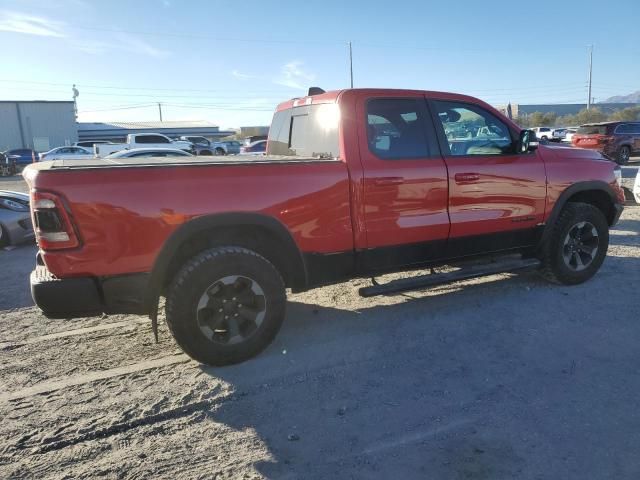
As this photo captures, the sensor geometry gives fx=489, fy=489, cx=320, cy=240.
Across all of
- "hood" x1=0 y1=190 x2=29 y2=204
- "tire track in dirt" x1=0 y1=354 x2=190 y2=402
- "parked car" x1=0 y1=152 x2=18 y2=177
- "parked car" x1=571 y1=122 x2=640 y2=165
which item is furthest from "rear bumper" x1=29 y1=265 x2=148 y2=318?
"parked car" x1=0 y1=152 x2=18 y2=177

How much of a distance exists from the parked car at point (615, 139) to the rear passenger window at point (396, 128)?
17815 mm

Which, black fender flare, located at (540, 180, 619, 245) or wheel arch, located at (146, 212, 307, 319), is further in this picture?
black fender flare, located at (540, 180, 619, 245)

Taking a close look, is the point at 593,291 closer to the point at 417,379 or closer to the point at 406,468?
the point at 417,379

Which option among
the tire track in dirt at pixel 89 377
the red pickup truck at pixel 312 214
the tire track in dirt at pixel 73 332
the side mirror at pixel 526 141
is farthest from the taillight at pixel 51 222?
the side mirror at pixel 526 141

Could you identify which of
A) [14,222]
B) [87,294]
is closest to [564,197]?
[87,294]

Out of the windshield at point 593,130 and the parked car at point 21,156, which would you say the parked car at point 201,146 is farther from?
the windshield at point 593,130

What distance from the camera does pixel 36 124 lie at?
4775cm

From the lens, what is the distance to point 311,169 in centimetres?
371

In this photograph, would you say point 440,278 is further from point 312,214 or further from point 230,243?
point 230,243

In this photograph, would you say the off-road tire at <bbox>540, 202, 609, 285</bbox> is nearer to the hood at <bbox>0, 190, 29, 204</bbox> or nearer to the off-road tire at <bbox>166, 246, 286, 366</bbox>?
the off-road tire at <bbox>166, 246, 286, 366</bbox>

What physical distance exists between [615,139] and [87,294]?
2099 cm

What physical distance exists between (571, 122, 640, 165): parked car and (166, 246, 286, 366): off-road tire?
19.3 meters

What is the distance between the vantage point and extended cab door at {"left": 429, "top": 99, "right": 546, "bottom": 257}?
173 inches

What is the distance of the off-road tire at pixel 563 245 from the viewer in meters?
5.04
